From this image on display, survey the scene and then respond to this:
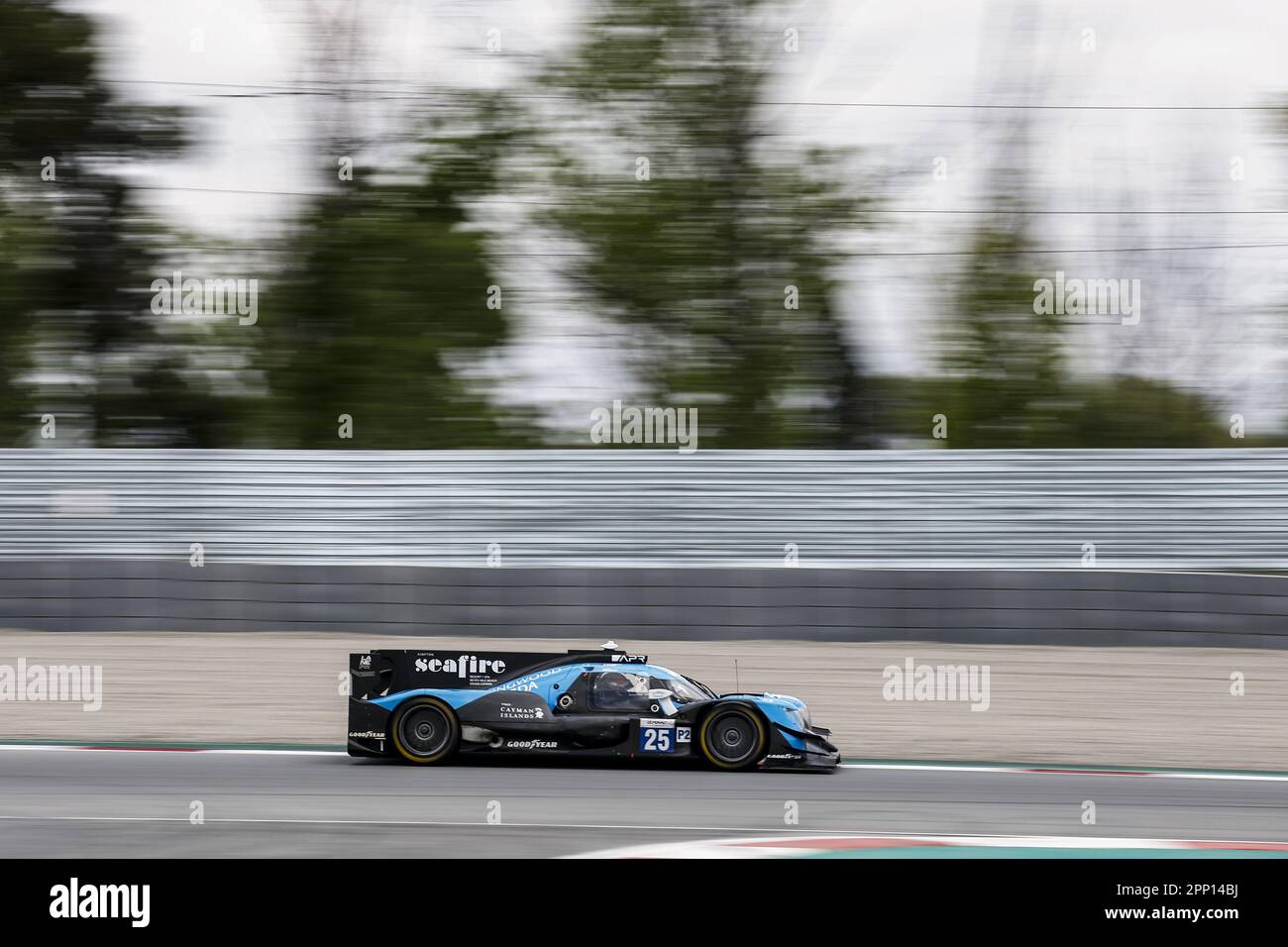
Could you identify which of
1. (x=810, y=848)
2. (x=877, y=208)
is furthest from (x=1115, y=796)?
(x=877, y=208)

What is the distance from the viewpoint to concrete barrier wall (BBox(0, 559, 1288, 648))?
12.7 meters

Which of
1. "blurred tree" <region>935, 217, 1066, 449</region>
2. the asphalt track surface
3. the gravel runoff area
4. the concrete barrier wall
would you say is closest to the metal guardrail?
the concrete barrier wall

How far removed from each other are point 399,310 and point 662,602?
6.21 meters

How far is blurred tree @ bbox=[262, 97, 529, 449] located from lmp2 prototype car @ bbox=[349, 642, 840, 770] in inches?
299

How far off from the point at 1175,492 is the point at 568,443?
21.1 ft

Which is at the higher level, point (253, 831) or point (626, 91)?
point (626, 91)

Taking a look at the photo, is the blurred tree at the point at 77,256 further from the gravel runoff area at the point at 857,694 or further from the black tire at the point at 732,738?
the black tire at the point at 732,738

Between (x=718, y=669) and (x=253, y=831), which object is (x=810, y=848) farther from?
(x=718, y=669)

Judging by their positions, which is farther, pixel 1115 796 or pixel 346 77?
pixel 346 77

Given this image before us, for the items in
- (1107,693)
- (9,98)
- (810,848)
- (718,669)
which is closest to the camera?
(810,848)

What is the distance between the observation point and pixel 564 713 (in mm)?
8789

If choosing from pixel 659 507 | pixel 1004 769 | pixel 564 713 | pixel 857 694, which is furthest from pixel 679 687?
pixel 659 507

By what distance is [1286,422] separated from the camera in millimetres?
15227

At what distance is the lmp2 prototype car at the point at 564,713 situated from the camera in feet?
28.6
